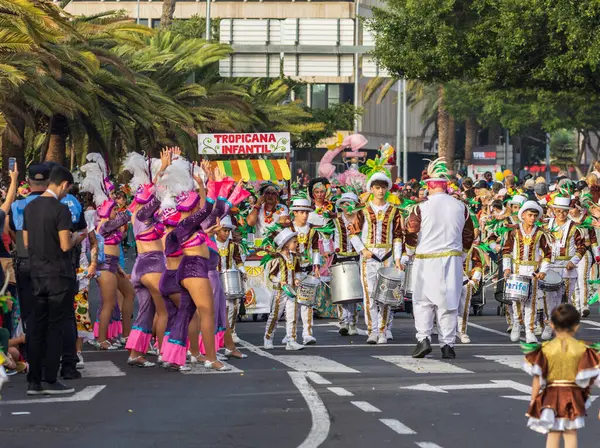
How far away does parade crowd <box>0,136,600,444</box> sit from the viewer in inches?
513

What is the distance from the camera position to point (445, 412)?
11.7m

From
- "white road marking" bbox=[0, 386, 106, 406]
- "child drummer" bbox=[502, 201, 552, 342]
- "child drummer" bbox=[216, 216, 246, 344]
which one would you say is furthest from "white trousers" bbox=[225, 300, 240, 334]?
"white road marking" bbox=[0, 386, 106, 406]

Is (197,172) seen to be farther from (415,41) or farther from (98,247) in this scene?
(415,41)

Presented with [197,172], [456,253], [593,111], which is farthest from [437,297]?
[593,111]

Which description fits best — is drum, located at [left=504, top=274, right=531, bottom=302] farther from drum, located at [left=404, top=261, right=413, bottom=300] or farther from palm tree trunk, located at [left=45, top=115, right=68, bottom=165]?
palm tree trunk, located at [left=45, top=115, right=68, bottom=165]

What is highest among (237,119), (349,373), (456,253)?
(237,119)

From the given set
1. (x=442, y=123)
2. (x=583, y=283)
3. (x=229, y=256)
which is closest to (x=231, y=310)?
(x=229, y=256)

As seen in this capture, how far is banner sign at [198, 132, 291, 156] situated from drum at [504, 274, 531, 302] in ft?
36.8

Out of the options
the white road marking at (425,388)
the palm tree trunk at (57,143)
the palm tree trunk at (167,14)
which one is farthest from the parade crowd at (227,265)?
the palm tree trunk at (167,14)

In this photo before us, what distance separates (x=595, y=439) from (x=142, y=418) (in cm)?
342

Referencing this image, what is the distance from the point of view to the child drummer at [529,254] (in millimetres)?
18656

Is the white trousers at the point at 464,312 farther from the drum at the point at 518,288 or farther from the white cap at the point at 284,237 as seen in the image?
the white cap at the point at 284,237

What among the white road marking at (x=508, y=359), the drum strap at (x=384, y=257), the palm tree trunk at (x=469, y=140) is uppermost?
the palm tree trunk at (x=469, y=140)

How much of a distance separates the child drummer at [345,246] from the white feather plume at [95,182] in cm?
333
